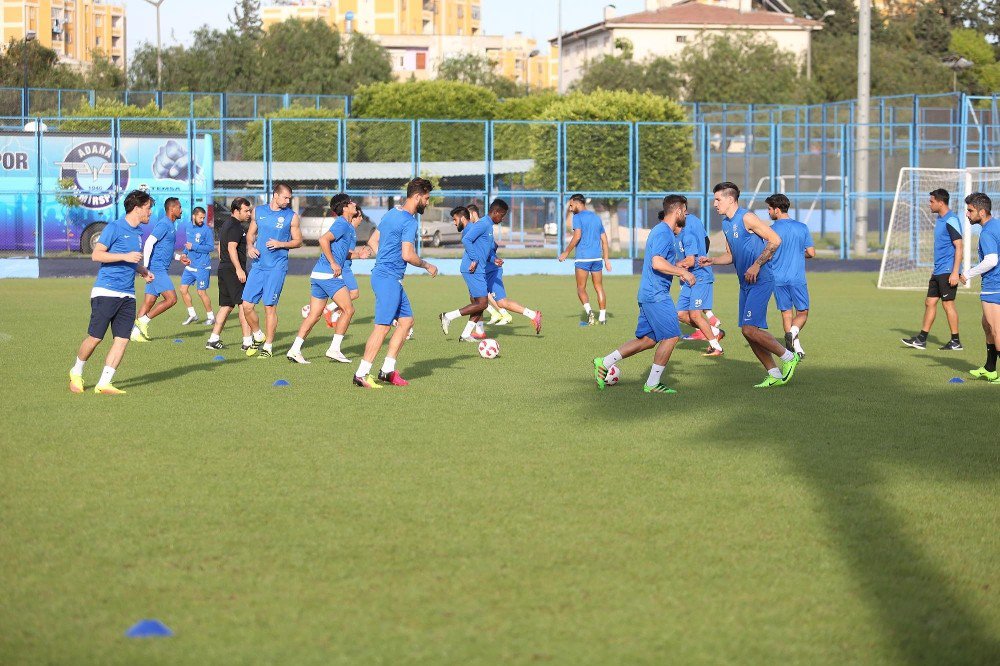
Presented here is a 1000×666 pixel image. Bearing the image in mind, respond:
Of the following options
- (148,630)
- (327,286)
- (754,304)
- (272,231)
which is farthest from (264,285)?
(148,630)

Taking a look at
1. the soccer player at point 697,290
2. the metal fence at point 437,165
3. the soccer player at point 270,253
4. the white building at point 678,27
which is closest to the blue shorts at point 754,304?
the soccer player at point 697,290

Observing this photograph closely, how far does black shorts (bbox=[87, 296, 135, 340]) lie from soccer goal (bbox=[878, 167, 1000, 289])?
66.3 ft

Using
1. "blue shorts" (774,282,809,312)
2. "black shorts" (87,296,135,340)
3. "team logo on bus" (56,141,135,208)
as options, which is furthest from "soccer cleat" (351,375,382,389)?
"team logo on bus" (56,141,135,208)

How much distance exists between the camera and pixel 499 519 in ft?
23.0

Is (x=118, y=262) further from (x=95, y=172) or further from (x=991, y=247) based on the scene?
(x=95, y=172)

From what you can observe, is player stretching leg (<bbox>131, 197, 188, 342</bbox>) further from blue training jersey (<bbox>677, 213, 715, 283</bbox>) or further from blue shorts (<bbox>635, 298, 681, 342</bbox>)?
blue shorts (<bbox>635, 298, 681, 342</bbox>)

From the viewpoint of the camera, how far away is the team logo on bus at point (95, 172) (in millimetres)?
33656

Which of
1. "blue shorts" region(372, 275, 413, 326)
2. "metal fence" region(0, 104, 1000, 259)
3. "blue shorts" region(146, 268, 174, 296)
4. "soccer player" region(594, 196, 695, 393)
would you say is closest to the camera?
"soccer player" region(594, 196, 695, 393)

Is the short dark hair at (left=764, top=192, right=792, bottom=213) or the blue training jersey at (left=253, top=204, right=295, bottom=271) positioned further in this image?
the blue training jersey at (left=253, top=204, right=295, bottom=271)

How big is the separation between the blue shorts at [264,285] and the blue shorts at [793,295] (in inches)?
225

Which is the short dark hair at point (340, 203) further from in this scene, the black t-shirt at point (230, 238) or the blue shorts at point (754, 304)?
the blue shorts at point (754, 304)

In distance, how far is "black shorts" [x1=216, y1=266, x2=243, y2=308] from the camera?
53.7 ft

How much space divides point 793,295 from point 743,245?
1.99 meters

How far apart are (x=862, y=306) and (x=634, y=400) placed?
12981 mm
